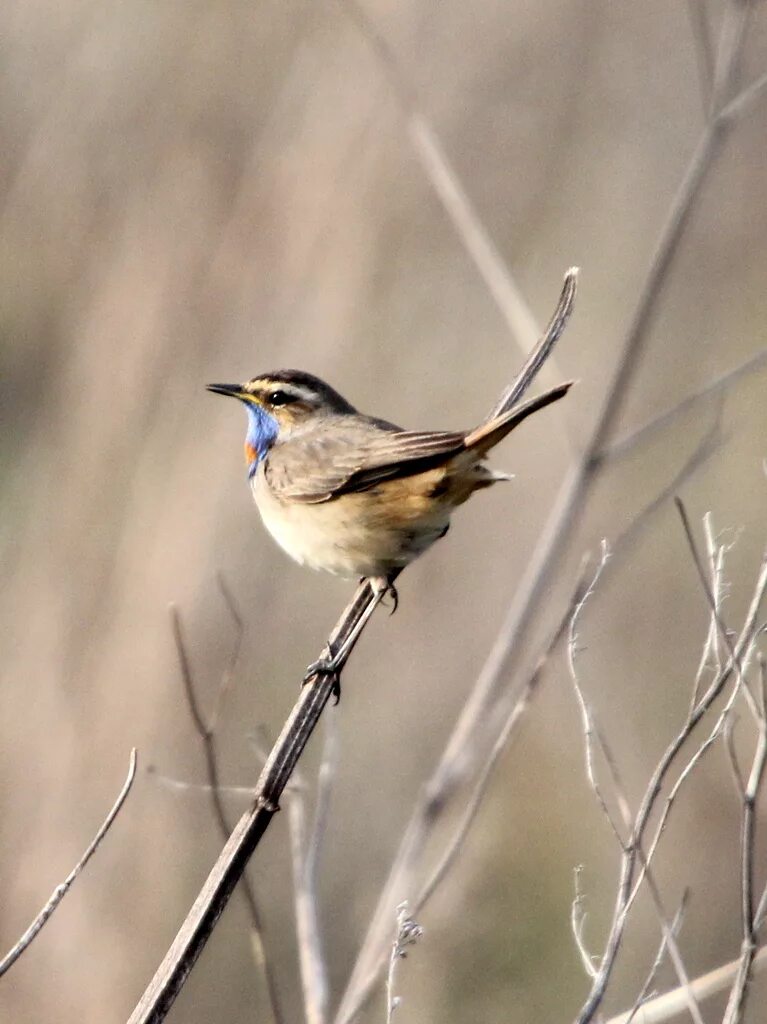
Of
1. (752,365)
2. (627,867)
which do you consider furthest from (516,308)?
(627,867)

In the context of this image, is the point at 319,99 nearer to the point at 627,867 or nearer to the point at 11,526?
the point at 11,526

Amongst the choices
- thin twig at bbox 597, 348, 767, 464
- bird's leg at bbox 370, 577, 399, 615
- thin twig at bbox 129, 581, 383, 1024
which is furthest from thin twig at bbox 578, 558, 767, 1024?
bird's leg at bbox 370, 577, 399, 615

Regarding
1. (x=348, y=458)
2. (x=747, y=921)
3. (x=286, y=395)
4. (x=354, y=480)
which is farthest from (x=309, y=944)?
(x=286, y=395)

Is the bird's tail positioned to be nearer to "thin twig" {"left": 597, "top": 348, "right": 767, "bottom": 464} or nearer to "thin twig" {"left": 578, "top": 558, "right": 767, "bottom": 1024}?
"thin twig" {"left": 597, "top": 348, "right": 767, "bottom": 464}

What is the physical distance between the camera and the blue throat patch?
5.42 metres

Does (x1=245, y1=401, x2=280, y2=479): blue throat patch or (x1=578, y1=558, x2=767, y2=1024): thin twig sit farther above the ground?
(x1=245, y1=401, x2=280, y2=479): blue throat patch

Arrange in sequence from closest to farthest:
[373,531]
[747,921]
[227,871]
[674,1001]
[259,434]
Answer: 1. [747,921]
2. [227,871]
3. [674,1001]
4. [373,531]
5. [259,434]

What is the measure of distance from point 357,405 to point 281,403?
2.34 meters

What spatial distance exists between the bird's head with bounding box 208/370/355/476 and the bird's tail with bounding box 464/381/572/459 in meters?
1.15

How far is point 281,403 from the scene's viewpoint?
17.6ft

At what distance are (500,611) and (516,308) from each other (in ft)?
12.9

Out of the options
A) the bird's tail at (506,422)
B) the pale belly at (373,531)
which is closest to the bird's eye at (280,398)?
the pale belly at (373,531)

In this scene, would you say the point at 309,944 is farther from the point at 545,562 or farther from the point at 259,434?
the point at 259,434

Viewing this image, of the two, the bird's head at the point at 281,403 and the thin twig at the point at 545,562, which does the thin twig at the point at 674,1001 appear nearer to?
the thin twig at the point at 545,562
